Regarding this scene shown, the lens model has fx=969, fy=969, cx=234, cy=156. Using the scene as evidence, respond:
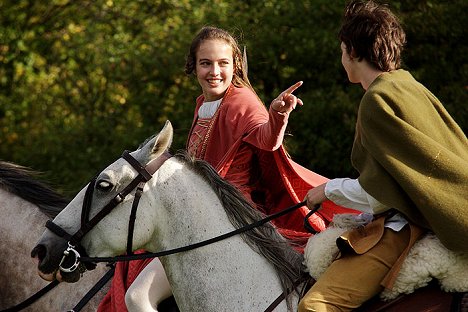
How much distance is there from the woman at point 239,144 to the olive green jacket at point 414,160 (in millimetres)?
807

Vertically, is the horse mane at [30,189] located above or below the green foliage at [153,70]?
above

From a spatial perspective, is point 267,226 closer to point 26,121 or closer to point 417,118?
point 417,118

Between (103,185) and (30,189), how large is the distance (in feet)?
5.27

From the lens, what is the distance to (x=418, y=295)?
4020mm

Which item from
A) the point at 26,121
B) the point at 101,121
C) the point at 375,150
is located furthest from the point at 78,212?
the point at 26,121

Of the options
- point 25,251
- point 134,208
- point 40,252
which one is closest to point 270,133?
point 134,208

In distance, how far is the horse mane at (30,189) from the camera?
5.79 meters

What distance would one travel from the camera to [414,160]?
153 inches

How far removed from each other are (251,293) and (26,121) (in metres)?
11.4

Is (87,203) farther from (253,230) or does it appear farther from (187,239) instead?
(253,230)

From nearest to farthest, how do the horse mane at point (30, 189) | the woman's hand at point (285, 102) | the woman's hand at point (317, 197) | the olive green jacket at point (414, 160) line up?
the olive green jacket at point (414, 160)
the woman's hand at point (317, 197)
the woman's hand at point (285, 102)
the horse mane at point (30, 189)

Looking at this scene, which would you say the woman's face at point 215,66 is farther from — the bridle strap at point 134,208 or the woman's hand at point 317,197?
the woman's hand at point 317,197

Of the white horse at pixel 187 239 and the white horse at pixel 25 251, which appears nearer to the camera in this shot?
the white horse at pixel 187 239

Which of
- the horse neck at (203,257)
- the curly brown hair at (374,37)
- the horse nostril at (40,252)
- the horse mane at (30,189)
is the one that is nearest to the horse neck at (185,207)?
the horse neck at (203,257)
